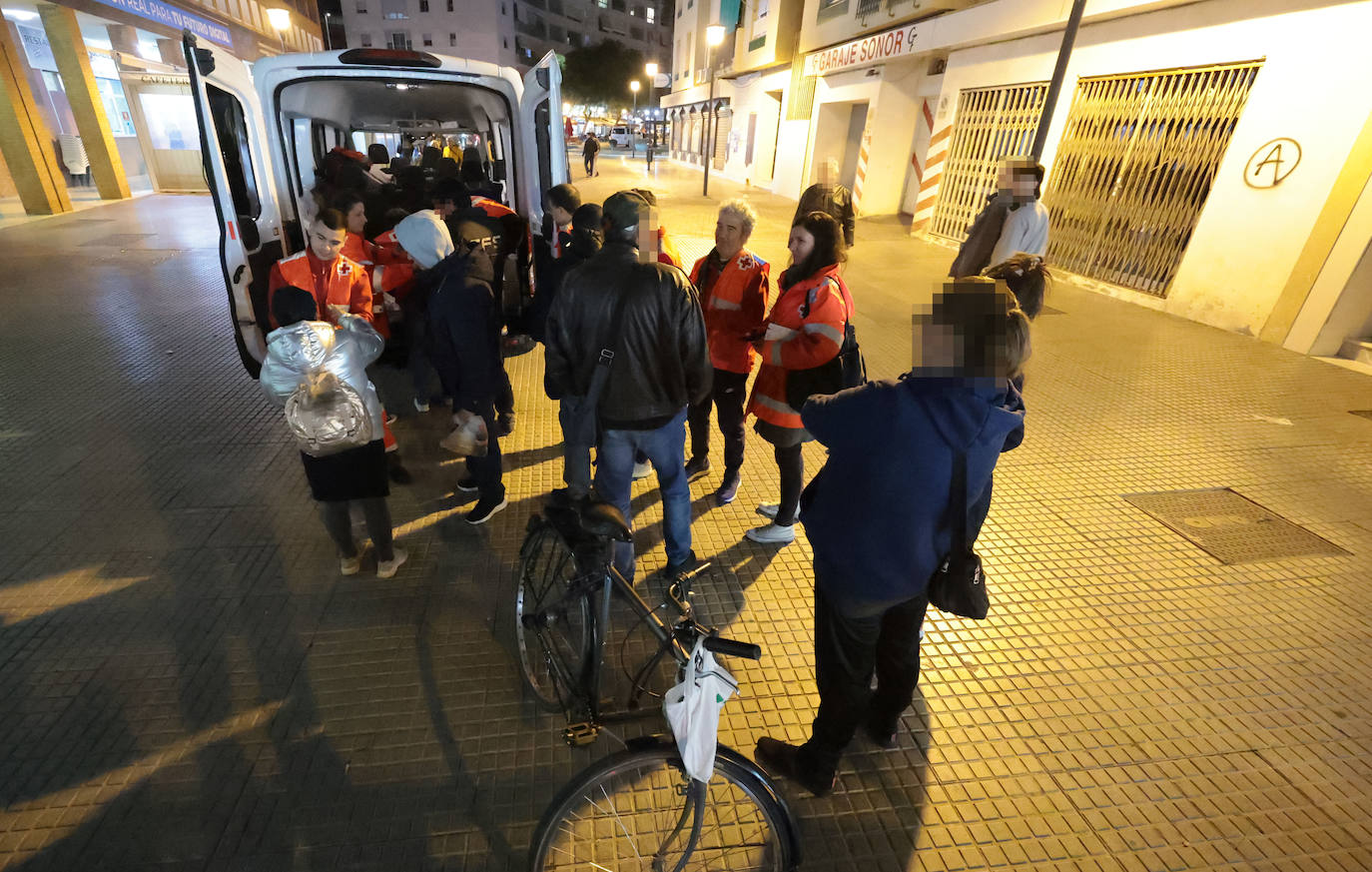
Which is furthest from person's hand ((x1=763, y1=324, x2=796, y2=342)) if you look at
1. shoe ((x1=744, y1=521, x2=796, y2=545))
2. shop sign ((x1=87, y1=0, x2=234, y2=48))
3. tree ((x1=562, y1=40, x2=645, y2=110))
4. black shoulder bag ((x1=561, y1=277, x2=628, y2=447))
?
tree ((x1=562, y1=40, x2=645, y2=110))

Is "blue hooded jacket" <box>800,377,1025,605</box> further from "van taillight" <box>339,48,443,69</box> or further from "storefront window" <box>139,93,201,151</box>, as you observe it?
"storefront window" <box>139,93,201,151</box>

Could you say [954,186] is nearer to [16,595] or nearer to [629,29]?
[16,595]

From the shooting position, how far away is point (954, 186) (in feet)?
38.6

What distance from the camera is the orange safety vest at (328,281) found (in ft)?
11.2

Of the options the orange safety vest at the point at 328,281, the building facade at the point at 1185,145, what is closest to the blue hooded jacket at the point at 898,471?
the orange safety vest at the point at 328,281

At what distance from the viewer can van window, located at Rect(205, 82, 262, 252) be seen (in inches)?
154

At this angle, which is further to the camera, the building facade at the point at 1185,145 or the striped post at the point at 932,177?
the striped post at the point at 932,177

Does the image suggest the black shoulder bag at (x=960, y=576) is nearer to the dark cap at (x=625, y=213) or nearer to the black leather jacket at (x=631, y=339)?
the black leather jacket at (x=631, y=339)

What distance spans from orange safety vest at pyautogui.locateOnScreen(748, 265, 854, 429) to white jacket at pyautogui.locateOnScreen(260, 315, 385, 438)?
1.80 m

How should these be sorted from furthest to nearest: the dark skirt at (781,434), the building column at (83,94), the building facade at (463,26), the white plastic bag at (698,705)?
1. the building facade at (463,26)
2. the building column at (83,94)
3. the dark skirt at (781,434)
4. the white plastic bag at (698,705)

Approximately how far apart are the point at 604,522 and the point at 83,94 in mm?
17230

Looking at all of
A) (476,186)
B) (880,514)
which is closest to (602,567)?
(880,514)

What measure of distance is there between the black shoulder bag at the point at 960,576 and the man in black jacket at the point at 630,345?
1.20 meters

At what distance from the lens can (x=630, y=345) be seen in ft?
7.72
